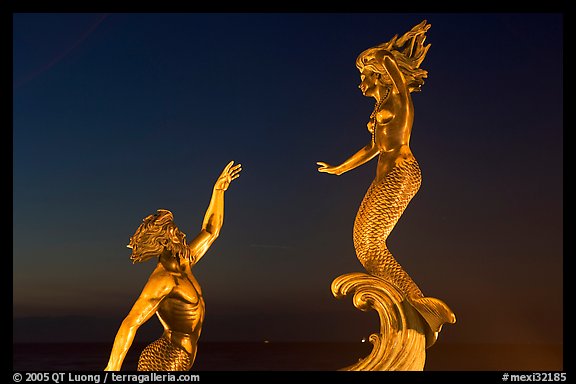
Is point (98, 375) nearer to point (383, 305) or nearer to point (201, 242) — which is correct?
point (201, 242)

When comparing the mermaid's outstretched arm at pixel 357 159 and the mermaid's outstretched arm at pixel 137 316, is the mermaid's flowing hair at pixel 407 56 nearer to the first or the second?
the mermaid's outstretched arm at pixel 357 159

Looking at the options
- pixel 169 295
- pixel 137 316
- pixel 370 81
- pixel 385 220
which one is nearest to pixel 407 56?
pixel 370 81

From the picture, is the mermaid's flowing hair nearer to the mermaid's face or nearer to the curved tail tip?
the mermaid's face

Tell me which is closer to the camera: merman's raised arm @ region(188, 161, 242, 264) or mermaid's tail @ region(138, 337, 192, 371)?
mermaid's tail @ region(138, 337, 192, 371)

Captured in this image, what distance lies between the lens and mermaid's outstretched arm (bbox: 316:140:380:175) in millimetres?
5129

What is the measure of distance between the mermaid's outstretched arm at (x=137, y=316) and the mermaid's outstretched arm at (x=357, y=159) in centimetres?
131

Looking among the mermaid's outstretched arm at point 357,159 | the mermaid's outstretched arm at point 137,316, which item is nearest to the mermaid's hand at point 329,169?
the mermaid's outstretched arm at point 357,159

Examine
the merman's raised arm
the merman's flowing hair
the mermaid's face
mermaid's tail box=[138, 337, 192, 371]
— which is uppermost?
the mermaid's face

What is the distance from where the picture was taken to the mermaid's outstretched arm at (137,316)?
4602 mm

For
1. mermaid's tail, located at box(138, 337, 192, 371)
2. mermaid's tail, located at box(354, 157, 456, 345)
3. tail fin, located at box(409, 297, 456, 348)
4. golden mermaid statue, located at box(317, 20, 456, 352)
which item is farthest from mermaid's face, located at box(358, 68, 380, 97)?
mermaid's tail, located at box(138, 337, 192, 371)

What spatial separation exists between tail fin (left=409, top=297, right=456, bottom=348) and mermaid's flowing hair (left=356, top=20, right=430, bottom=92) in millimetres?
1322

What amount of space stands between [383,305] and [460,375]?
2.43ft

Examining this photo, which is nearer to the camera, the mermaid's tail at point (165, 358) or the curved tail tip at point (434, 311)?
the curved tail tip at point (434, 311)

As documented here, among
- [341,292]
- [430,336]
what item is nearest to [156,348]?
[341,292]
